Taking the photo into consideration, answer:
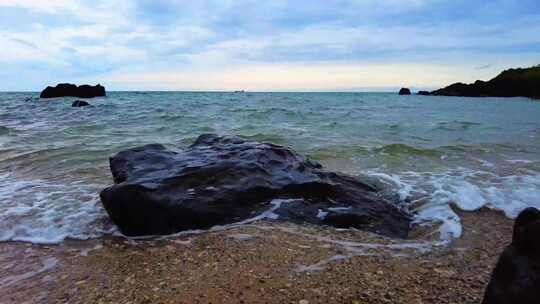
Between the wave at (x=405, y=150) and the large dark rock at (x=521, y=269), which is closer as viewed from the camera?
the large dark rock at (x=521, y=269)

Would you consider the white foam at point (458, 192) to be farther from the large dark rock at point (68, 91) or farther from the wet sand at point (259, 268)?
the large dark rock at point (68, 91)

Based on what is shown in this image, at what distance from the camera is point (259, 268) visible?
3812mm

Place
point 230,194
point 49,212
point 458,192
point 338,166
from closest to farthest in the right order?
point 230,194, point 49,212, point 458,192, point 338,166

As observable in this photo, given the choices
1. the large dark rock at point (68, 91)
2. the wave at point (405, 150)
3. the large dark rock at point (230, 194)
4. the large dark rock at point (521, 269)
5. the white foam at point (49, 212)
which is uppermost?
the large dark rock at point (68, 91)

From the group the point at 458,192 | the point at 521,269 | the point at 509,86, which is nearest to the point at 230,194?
the point at 521,269

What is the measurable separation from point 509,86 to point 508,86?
0.20 meters

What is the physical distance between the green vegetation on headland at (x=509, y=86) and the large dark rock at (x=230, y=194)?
61.7 metres

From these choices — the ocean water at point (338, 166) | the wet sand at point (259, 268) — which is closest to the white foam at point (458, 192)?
the ocean water at point (338, 166)

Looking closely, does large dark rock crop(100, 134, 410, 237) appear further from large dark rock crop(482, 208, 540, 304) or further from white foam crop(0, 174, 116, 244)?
large dark rock crop(482, 208, 540, 304)

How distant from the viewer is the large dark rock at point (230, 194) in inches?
Result: 199

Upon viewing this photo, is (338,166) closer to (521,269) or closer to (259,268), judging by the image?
(259,268)

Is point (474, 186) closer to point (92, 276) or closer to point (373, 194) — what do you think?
point (373, 194)

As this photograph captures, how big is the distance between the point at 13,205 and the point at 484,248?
6.14 m

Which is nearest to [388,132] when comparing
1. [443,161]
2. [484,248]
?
[443,161]
